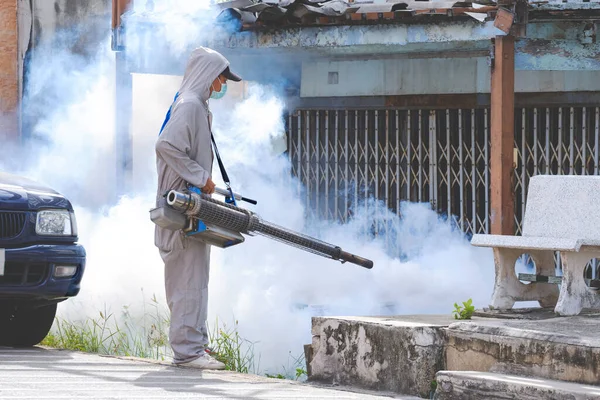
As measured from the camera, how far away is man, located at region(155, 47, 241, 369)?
25.6 ft

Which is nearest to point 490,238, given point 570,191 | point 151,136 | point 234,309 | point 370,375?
point 570,191

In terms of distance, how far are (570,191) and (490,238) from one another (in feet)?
2.05

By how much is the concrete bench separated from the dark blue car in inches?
112

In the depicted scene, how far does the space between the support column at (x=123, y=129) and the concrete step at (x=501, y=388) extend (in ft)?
26.9

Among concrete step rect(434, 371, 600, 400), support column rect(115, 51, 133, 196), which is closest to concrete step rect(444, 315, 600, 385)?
concrete step rect(434, 371, 600, 400)

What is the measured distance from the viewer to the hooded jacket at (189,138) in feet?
25.4

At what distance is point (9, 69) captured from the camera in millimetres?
18812

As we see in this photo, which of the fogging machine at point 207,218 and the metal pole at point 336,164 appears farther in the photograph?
the metal pole at point 336,164

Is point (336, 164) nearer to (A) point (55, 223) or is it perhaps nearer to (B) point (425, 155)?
(B) point (425, 155)

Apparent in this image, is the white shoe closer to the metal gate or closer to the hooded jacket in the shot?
the hooded jacket

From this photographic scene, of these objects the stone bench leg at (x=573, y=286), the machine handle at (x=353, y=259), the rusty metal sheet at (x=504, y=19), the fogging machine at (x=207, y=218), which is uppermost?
the rusty metal sheet at (x=504, y=19)

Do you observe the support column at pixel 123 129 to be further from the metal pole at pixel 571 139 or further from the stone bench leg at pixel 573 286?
the stone bench leg at pixel 573 286

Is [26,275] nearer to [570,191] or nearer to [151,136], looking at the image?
[570,191]

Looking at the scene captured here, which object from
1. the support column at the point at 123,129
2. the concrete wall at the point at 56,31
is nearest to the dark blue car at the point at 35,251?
the support column at the point at 123,129
